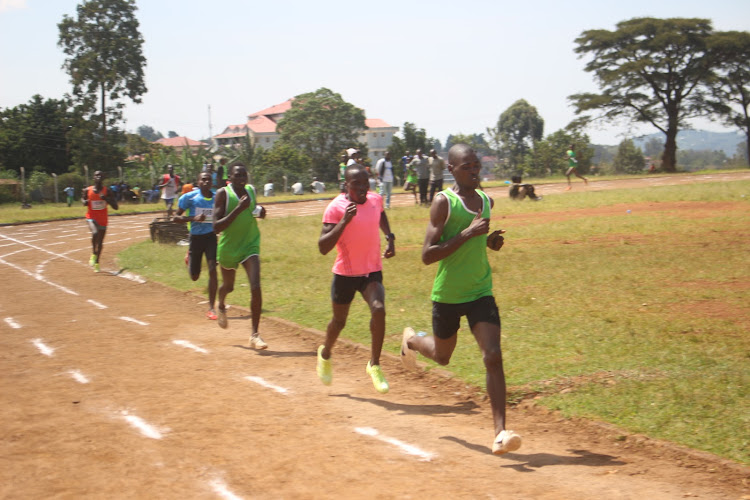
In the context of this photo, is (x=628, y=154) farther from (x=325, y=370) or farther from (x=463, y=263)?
(x=463, y=263)

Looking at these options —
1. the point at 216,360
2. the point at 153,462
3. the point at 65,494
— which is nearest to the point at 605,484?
the point at 153,462

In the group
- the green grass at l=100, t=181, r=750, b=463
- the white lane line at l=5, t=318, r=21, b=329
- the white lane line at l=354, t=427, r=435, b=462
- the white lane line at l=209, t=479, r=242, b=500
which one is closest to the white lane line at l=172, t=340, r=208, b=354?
the green grass at l=100, t=181, r=750, b=463

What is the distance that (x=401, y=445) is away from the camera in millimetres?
5691

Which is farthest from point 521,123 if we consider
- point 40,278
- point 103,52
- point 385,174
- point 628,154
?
point 40,278

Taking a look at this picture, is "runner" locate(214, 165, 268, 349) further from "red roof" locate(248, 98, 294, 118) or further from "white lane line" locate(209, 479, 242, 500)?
"red roof" locate(248, 98, 294, 118)

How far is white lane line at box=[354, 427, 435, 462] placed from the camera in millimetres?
5434

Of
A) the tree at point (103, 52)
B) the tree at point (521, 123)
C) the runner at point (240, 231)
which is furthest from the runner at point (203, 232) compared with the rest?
the tree at point (521, 123)

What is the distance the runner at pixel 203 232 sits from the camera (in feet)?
36.4

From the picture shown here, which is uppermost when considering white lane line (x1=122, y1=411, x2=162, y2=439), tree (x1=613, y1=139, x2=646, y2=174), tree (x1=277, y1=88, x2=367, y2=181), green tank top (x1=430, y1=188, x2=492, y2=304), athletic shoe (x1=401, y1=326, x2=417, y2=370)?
tree (x1=277, y1=88, x2=367, y2=181)

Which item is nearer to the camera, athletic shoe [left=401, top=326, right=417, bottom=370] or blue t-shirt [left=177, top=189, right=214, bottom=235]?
athletic shoe [left=401, top=326, right=417, bottom=370]

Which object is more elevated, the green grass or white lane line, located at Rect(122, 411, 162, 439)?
the green grass

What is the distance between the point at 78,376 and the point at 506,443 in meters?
4.74

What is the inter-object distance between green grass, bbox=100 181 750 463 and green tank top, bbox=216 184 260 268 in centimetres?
152

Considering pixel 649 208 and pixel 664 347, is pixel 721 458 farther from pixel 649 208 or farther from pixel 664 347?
pixel 649 208
